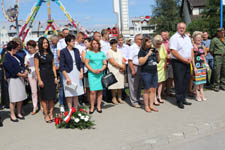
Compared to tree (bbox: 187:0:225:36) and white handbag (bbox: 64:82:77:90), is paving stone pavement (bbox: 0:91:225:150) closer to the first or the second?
white handbag (bbox: 64:82:77:90)

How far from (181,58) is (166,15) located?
147 feet

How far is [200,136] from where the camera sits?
461 cm

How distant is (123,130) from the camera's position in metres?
4.77

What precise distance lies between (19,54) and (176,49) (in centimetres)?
392

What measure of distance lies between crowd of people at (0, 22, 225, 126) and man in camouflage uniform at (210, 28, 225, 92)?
47.0 inches

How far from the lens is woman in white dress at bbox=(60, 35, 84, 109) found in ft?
17.8

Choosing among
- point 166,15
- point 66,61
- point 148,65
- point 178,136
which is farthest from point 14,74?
point 166,15

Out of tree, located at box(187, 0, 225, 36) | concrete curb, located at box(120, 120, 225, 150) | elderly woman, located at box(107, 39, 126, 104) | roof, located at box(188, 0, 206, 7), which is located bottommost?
concrete curb, located at box(120, 120, 225, 150)

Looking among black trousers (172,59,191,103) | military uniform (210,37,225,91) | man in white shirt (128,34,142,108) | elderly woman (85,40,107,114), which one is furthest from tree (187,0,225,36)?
elderly woman (85,40,107,114)

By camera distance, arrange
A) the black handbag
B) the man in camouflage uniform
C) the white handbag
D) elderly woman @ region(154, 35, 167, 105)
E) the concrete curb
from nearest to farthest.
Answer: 1. the concrete curb
2. the white handbag
3. the black handbag
4. elderly woman @ region(154, 35, 167, 105)
5. the man in camouflage uniform

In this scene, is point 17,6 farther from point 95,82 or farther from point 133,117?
point 133,117

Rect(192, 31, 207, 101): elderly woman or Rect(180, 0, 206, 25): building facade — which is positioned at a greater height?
Rect(180, 0, 206, 25): building facade

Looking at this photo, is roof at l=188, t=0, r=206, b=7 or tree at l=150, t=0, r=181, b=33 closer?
roof at l=188, t=0, r=206, b=7

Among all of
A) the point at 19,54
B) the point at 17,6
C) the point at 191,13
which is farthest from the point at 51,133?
the point at 191,13
